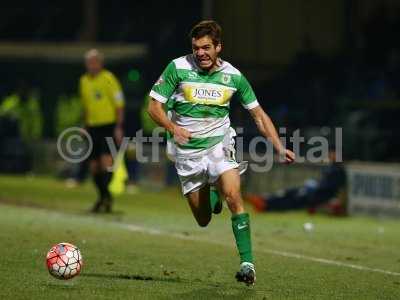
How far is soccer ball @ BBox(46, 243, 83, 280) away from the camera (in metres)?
8.95

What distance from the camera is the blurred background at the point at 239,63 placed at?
23.1 m

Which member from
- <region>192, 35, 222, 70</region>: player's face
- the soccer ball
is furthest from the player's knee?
the soccer ball

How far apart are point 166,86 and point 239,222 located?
1327 mm

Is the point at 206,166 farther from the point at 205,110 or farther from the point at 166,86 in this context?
the point at 166,86

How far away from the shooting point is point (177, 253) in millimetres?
11844

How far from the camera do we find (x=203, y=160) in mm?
9906

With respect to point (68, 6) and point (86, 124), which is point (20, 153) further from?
point (86, 124)

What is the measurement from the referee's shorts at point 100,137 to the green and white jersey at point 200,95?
276 inches

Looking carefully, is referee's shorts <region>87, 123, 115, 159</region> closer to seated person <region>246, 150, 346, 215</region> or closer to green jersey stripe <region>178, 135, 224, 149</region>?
seated person <region>246, 150, 346, 215</region>

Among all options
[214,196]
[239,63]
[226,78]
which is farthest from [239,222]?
[239,63]

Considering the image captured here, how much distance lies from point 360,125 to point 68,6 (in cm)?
1465

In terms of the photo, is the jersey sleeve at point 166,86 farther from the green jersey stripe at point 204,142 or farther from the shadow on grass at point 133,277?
the shadow on grass at point 133,277

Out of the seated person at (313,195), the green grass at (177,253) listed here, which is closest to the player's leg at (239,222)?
the green grass at (177,253)

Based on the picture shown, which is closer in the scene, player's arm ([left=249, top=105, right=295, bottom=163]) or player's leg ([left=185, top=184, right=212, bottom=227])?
player's arm ([left=249, top=105, right=295, bottom=163])
